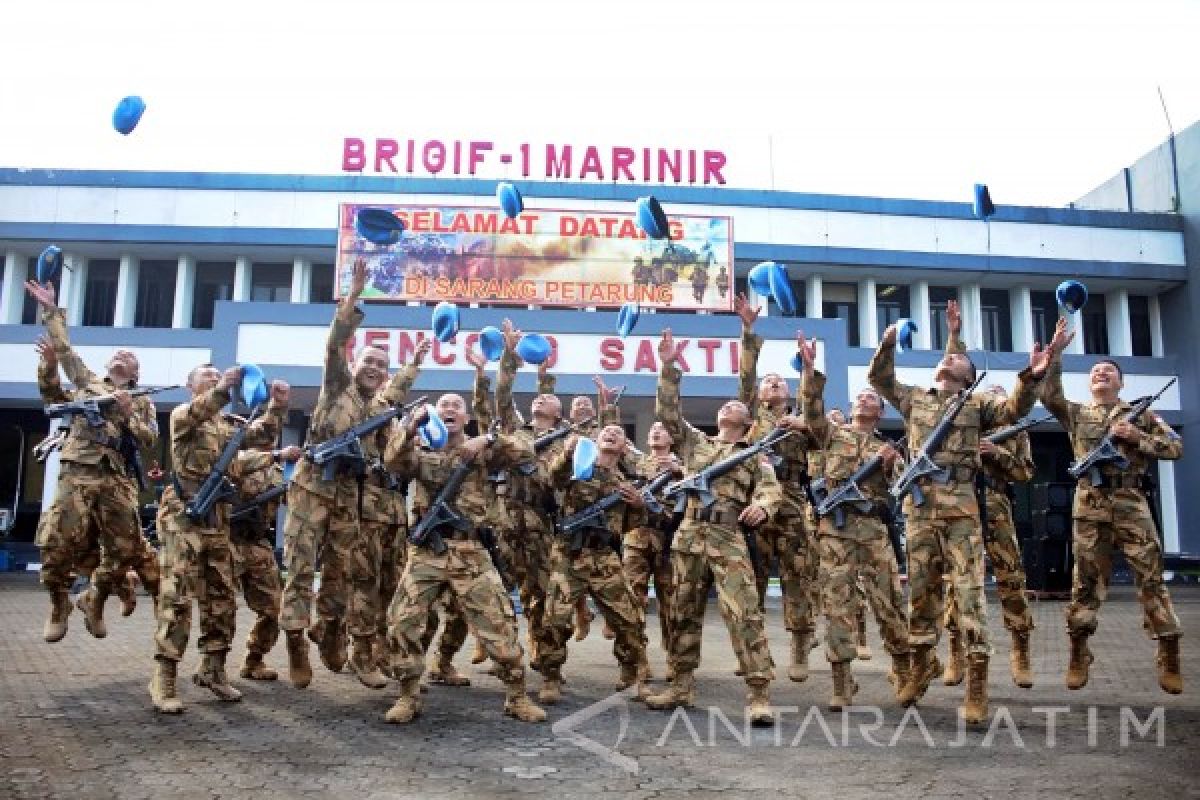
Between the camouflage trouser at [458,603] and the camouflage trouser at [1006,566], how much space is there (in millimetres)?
3840

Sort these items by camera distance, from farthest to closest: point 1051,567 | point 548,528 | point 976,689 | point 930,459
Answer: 1. point 1051,567
2. point 548,528
3. point 930,459
4. point 976,689

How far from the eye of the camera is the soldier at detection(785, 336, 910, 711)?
6.62 m

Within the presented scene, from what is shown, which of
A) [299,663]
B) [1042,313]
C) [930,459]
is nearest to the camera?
[930,459]

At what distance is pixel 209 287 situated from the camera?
966 inches

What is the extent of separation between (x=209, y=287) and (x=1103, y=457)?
22970 millimetres

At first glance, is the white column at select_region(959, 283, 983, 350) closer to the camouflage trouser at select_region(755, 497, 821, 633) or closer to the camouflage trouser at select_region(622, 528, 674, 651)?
the camouflage trouser at select_region(755, 497, 821, 633)

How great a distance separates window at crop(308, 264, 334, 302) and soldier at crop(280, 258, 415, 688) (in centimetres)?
1857

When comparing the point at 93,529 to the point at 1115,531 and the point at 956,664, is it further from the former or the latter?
the point at 1115,531

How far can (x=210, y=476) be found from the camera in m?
6.51

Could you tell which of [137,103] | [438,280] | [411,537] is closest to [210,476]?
[411,537]

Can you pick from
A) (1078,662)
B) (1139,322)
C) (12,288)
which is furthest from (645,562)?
(1139,322)

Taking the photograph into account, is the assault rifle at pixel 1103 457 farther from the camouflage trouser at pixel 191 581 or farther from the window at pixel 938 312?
the window at pixel 938 312

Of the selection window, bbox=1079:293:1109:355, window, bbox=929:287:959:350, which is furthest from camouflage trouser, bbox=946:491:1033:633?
window, bbox=1079:293:1109:355

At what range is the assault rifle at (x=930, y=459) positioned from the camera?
Result: 21.6 ft
